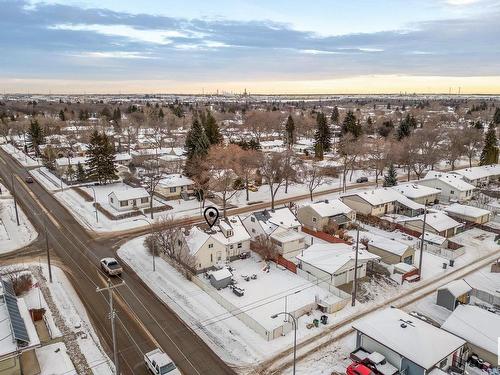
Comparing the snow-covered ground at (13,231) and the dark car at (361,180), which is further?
the dark car at (361,180)

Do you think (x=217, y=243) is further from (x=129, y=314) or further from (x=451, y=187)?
(x=451, y=187)

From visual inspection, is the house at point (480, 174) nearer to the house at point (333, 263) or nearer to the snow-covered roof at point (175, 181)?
the house at point (333, 263)

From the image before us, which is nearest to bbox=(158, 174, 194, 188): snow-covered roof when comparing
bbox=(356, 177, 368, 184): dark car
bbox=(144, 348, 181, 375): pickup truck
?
bbox=(356, 177, 368, 184): dark car

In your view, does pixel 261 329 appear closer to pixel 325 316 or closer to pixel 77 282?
pixel 325 316

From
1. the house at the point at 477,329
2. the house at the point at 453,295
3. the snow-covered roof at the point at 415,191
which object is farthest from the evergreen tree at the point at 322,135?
the house at the point at 477,329

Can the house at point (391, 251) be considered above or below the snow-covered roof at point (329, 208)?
below
